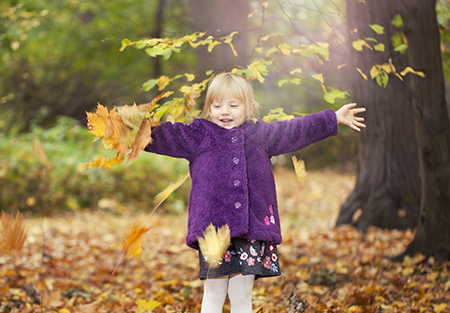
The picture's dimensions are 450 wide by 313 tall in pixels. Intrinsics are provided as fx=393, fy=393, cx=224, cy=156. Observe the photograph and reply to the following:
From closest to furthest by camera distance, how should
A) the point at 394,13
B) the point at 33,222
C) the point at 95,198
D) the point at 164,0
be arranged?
1. the point at 394,13
2. the point at 33,222
3. the point at 95,198
4. the point at 164,0

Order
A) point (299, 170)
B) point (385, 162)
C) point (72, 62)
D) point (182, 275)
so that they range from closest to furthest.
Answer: point (299, 170) < point (182, 275) < point (385, 162) < point (72, 62)

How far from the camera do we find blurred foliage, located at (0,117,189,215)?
7168mm

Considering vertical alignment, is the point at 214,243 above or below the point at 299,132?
below

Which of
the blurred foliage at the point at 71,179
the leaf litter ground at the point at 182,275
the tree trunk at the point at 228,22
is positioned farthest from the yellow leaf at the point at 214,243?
the blurred foliage at the point at 71,179

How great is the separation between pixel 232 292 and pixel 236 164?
721 mm

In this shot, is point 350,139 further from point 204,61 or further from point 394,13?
point 394,13

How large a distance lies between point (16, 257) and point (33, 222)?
2.16 meters

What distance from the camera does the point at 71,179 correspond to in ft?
24.9

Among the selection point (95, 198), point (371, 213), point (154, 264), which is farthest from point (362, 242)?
point (95, 198)

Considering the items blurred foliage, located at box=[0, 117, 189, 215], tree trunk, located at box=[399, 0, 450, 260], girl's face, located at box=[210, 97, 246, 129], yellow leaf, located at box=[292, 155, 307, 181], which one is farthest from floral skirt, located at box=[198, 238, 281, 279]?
blurred foliage, located at box=[0, 117, 189, 215]

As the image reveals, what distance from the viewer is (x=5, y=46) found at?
19.7ft

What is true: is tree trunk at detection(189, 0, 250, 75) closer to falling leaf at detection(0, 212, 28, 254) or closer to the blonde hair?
the blonde hair

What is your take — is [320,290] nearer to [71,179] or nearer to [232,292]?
[232,292]

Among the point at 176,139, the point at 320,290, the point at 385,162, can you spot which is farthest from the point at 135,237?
the point at 385,162
